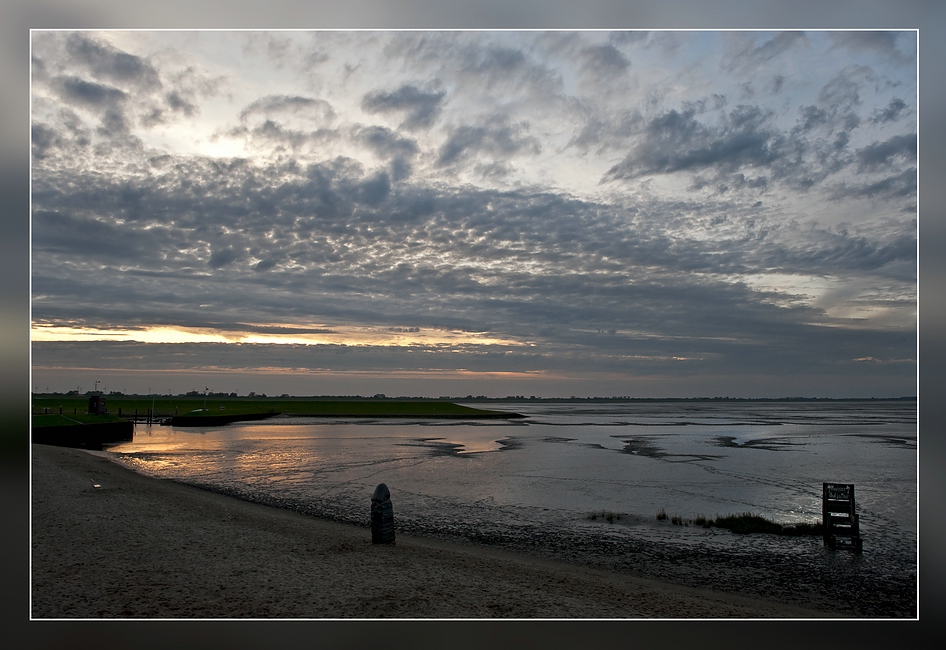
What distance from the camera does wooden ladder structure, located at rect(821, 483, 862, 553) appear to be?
48.8 feet

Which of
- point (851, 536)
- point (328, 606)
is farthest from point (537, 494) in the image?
point (328, 606)

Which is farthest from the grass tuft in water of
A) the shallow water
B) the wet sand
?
the wet sand

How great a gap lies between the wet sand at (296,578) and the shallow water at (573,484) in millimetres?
3263

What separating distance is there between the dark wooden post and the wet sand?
0.24 metres

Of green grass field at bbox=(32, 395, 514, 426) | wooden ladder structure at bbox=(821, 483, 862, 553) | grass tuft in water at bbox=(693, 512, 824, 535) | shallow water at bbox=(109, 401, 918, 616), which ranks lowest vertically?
green grass field at bbox=(32, 395, 514, 426)

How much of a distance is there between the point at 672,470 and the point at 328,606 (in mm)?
25463

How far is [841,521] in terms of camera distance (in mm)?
15141

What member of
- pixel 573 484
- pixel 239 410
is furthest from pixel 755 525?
pixel 239 410

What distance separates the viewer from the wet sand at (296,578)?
8461 mm

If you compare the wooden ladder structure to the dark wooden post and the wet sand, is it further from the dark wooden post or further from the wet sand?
the dark wooden post

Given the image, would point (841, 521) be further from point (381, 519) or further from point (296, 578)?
point (296, 578)

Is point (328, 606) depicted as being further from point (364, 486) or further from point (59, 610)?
point (364, 486)

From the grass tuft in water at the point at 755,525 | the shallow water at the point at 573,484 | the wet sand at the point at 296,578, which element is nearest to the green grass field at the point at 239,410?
the shallow water at the point at 573,484

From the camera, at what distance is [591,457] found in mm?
36750
